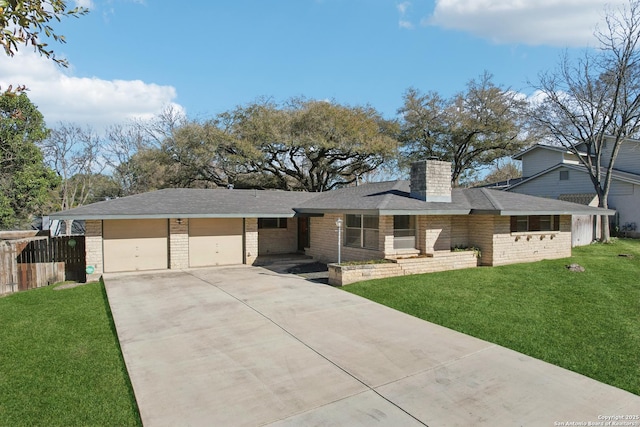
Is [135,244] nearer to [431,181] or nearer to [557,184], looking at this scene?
[431,181]

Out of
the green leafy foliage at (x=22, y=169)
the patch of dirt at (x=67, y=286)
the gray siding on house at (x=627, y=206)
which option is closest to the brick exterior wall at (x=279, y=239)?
the patch of dirt at (x=67, y=286)

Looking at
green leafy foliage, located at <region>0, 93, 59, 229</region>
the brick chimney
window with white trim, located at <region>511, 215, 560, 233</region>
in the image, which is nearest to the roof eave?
the brick chimney

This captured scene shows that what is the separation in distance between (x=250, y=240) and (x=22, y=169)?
19662 mm

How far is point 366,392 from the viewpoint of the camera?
4.94 metres

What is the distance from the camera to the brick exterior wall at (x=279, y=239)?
1731cm

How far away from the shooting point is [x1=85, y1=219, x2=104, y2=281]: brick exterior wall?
12555mm

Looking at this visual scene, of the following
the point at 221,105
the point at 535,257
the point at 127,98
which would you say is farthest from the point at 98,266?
the point at 127,98

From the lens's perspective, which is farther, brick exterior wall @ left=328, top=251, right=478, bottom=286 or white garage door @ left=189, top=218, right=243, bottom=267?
white garage door @ left=189, top=218, right=243, bottom=267

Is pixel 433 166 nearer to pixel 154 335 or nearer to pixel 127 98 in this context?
pixel 154 335

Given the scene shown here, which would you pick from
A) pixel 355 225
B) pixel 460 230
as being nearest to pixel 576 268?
pixel 460 230

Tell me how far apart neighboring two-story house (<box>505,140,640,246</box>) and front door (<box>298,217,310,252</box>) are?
13359 millimetres

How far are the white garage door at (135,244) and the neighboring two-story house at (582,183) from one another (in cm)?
1918

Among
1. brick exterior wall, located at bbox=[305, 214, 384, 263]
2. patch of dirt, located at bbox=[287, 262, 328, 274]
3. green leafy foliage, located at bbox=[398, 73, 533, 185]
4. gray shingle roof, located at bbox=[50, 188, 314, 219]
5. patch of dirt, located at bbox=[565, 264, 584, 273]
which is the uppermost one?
green leafy foliage, located at bbox=[398, 73, 533, 185]

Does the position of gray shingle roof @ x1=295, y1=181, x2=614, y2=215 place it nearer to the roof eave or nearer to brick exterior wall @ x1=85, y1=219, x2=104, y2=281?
the roof eave
